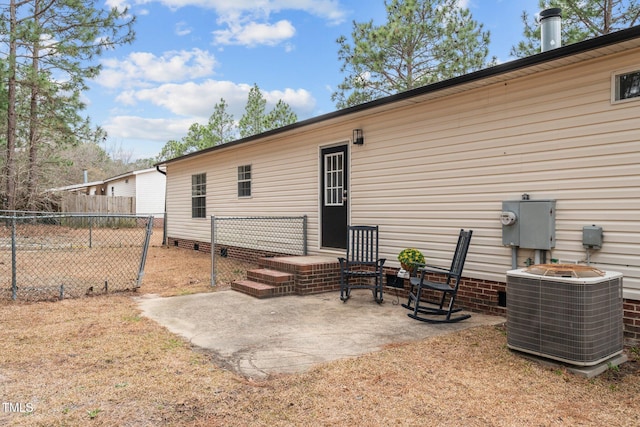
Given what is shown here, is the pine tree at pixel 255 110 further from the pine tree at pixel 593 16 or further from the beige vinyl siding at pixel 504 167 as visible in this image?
the beige vinyl siding at pixel 504 167

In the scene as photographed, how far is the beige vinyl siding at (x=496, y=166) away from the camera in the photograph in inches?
151

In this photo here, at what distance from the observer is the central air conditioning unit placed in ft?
9.75

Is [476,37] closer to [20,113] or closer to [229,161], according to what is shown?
[229,161]

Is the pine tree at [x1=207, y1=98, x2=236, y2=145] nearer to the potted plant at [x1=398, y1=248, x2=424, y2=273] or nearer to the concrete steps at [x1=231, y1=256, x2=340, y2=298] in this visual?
the concrete steps at [x1=231, y1=256, x2=340, y2=298]

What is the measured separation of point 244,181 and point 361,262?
5028 millimetres

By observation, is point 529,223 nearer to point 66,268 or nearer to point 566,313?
point 566,313

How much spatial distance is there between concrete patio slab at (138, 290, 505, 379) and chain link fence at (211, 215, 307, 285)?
64.0 inches

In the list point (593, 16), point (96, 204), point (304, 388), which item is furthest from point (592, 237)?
point (96, 204)

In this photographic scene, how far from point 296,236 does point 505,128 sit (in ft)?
14.2

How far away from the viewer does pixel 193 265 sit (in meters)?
9.12

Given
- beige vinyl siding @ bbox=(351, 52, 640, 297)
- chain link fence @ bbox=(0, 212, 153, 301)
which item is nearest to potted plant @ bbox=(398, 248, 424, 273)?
beige vinyl siding @ bbox=(351, 52, 640, 297)

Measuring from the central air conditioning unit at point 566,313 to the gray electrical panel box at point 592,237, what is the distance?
2.52 ft

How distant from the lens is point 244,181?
9852 millimetres

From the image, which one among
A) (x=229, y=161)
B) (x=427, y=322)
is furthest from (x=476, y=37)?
(x=427, y=322)
